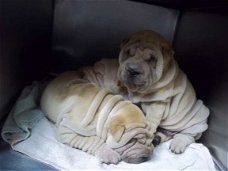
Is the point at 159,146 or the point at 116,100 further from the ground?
the point at 116,100

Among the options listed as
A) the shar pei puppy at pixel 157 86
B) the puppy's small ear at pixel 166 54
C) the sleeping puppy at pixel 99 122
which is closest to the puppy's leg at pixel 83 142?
the sleeping puppy at pixel 99 122

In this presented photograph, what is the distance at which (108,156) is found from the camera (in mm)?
867

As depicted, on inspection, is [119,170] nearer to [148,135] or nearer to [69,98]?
[148,135]

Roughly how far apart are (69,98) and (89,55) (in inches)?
16.2

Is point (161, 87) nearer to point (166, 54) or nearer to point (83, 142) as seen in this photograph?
point (166, 54)

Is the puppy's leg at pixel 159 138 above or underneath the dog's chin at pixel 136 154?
underneath

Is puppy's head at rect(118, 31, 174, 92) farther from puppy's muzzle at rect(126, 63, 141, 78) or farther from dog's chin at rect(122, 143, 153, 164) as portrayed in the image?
dog's chin at rect(122, 143, 153, 164)

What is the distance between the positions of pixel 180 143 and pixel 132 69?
0.83ft

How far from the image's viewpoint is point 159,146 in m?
0.98

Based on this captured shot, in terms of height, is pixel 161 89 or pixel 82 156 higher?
pixel 161 89

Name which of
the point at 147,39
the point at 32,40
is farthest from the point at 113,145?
the point at 32,40

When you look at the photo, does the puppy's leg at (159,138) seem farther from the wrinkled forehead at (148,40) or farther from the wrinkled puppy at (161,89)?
the wrinkled forehead at (148,40)

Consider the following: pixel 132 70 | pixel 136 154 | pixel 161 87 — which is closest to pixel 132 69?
pixel 132 70

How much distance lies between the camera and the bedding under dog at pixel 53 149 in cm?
87
